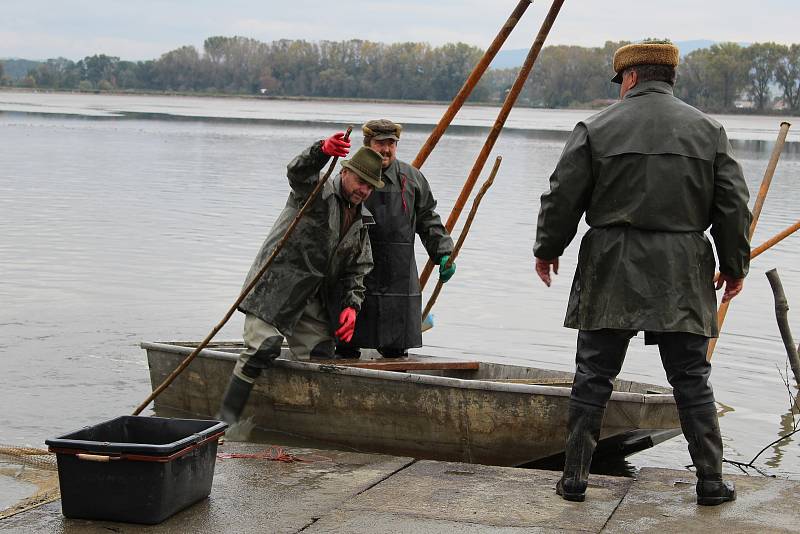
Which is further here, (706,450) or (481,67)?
(481,67)

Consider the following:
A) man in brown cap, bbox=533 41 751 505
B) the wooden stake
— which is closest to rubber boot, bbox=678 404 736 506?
man in brown cap, bbox=533 41 751 505

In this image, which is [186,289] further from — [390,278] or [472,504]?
[472,504]

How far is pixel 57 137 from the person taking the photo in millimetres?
43188

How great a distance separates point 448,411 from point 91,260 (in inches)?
386

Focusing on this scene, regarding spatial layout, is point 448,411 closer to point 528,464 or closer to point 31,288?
point 528,464

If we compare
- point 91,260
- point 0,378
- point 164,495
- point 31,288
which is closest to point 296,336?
point 164,495

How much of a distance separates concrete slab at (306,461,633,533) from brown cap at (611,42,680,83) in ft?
6.56

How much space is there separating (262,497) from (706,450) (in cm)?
203

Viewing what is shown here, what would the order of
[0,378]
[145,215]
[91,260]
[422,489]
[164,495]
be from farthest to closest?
[145,215] → [91,260] → [0,378] → [422,489] → [164,495]

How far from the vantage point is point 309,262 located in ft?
25.7

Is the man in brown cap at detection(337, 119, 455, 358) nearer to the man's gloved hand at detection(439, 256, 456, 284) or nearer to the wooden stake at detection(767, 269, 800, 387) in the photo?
the man's gloved hand at detection(439, 256, 456, 284)

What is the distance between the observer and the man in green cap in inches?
304

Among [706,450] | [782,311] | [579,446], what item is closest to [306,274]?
[579,446]

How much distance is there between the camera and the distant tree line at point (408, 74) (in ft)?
352
